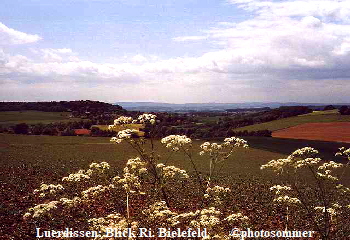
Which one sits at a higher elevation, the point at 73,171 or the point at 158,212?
the point at 158,212

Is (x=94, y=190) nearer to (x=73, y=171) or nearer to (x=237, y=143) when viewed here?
(x=237, y=143)

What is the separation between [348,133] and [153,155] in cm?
6919

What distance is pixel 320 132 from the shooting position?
69.3 meters

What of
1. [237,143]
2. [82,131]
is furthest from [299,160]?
[82,131]

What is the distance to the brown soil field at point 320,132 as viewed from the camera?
6331 centimetres

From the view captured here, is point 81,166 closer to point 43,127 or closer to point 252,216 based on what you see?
point 252,216

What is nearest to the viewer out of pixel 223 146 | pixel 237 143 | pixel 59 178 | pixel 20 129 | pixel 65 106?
pixel 237 143

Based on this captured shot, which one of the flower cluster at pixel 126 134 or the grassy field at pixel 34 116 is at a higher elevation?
the flower cluster at pixel 126 134

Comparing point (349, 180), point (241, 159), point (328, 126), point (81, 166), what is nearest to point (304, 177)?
point (349, 180)

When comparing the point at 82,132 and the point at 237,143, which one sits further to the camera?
the point at 82,132

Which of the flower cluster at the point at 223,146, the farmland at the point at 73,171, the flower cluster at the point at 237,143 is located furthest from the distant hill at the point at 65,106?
the flower cluster at the point at 237,143

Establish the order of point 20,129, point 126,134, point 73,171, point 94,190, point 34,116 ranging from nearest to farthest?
1. point 126,134
2. point 94,190
3. point 73,171
4. point 20,129
5. point 34,116

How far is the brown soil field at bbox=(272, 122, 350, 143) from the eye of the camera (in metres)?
63.3

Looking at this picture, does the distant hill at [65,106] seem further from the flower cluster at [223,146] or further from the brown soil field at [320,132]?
the flower cluster at [223,146]
